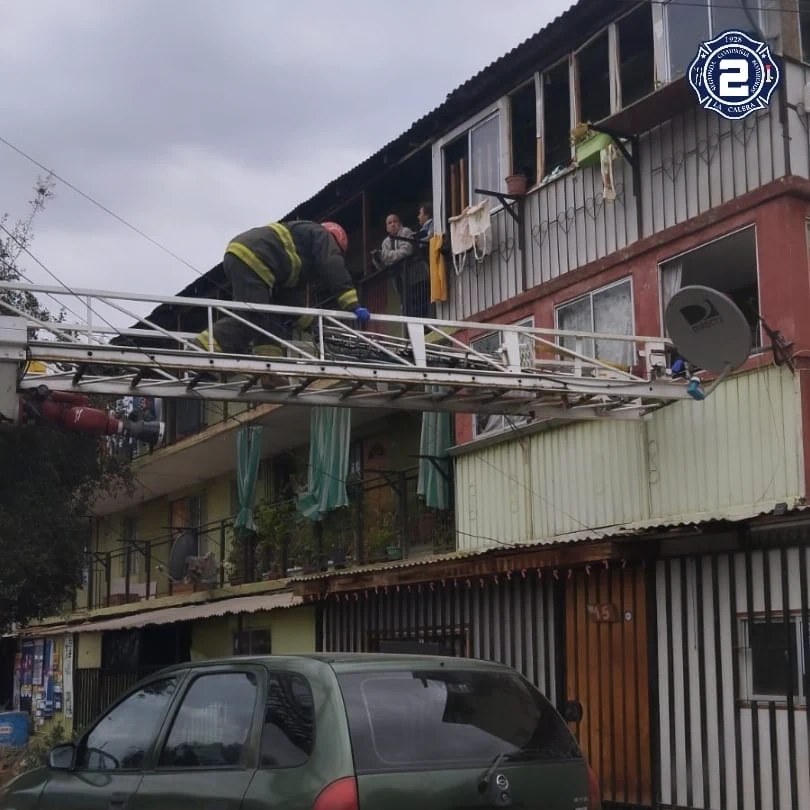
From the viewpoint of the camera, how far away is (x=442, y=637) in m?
14.9

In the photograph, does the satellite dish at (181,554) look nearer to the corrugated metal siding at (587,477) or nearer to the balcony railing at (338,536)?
the balcony railing at (338,536)

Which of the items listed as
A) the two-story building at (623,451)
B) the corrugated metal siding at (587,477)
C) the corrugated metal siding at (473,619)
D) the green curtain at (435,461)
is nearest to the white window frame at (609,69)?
the two-story building at (623,451)

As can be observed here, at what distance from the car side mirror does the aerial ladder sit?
3504 millimetres

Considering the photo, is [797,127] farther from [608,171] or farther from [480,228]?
[480,228]

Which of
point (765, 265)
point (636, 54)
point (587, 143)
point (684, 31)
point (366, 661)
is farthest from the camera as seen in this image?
point (636, 54)

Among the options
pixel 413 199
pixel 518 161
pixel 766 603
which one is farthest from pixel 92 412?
pixel 413 199

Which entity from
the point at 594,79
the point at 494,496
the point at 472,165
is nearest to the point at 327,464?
the point at 494,496

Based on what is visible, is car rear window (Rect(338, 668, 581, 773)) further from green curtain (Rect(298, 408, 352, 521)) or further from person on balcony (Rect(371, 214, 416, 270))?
green curtain (Rect(298, 408, 352, 521))

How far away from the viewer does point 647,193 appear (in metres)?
13.5

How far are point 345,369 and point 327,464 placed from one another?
8.49 meters

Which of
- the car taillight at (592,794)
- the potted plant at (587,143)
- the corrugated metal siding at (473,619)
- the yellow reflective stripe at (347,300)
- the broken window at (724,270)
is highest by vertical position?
the potted plant at (587,143)

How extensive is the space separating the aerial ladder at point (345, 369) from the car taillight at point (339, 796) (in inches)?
211

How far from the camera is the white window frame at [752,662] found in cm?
1007

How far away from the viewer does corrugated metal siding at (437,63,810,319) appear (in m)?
12.1
